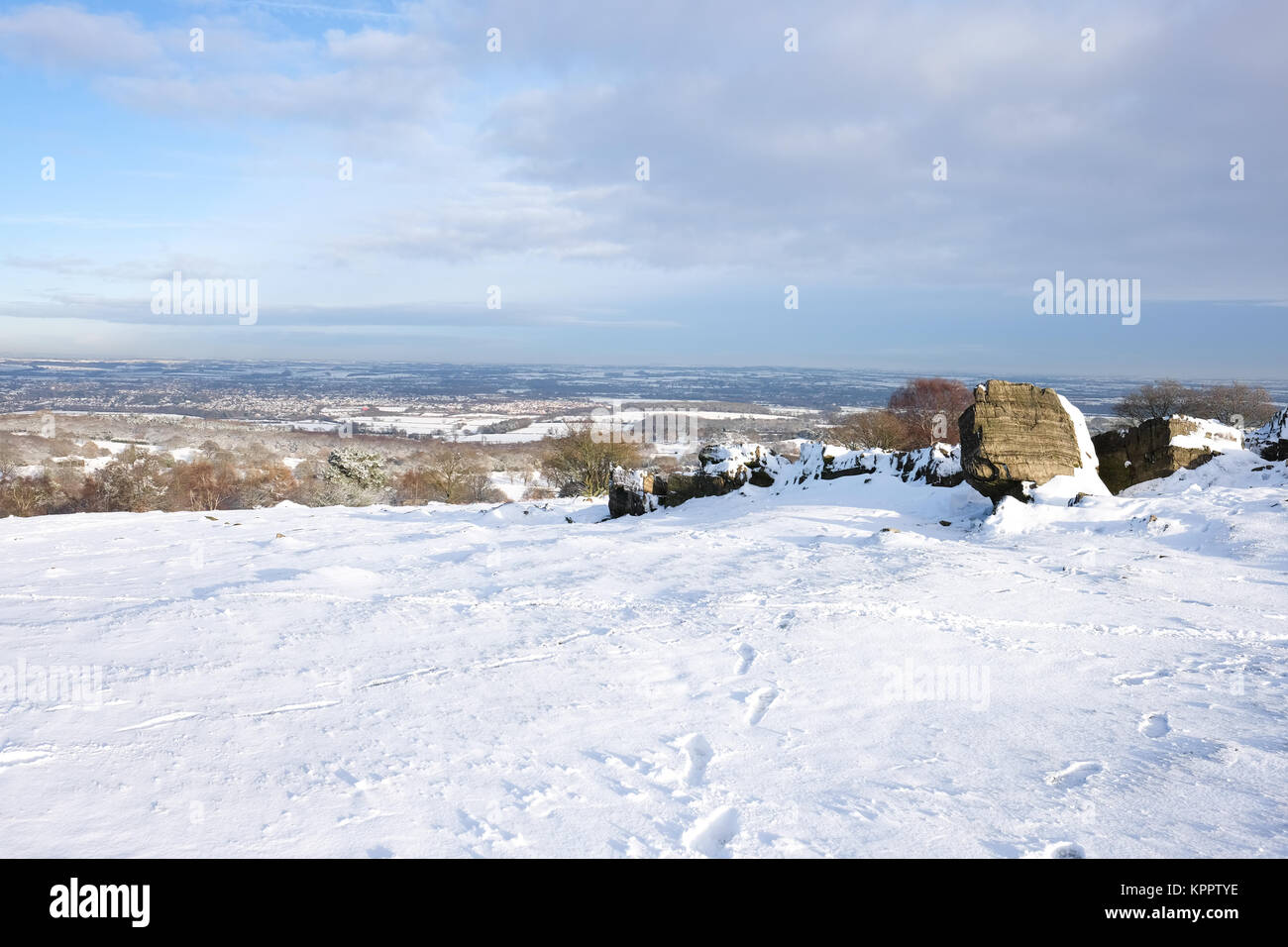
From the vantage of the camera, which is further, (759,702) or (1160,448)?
(1160,448)

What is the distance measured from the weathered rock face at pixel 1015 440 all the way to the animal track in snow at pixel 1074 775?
30.5ft

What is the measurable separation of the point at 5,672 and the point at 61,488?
139ft

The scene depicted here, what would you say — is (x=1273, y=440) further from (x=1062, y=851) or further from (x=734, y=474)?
(x=1062, y=851)

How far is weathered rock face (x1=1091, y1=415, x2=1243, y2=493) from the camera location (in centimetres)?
1404

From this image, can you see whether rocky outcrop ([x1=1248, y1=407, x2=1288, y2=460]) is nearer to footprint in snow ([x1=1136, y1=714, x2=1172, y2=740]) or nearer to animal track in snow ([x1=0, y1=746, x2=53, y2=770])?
footprint in snow ([x1=1136, y1=714, x2=1172, y2=740])

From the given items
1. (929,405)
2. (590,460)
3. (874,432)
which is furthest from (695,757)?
(929,405)

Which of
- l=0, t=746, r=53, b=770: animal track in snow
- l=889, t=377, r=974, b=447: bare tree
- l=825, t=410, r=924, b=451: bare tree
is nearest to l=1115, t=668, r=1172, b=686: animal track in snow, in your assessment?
l=0, t=746, r=53, b=770: animal track in snow

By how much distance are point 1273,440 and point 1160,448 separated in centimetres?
239

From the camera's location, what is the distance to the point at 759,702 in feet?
18.1

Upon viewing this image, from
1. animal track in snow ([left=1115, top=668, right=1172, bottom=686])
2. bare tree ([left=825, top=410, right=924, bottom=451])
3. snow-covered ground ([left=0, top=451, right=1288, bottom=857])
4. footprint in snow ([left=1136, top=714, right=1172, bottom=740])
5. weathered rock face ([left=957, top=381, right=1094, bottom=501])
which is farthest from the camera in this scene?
bare tree ([left=825, top=410, right=924, bottom=451])

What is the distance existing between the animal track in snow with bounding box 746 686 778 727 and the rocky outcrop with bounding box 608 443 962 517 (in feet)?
38.5

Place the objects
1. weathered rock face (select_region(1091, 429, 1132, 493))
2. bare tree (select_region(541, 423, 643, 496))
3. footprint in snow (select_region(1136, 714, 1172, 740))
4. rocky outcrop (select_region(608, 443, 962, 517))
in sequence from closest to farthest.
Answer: footprint in snow (select_region(1136, 714, 1172, 740)) → weathered rock face (select_region(1091, 429, 1132, 493)) → rocky outcrop (select_region(608, 443, 962, 517)) → bare tree (select_region(541, 423, 643, 496))

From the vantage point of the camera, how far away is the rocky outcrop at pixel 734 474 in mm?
17453

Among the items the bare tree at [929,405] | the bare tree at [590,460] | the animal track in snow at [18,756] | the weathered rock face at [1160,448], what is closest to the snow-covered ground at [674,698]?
the animal track in snow at [18,756]
